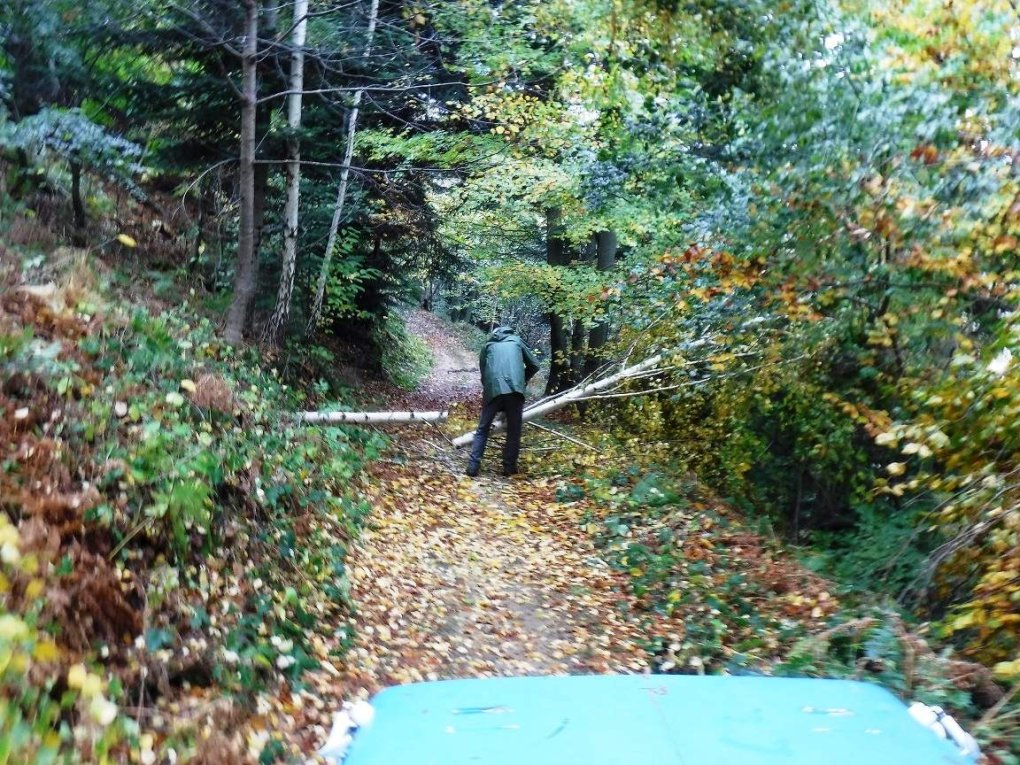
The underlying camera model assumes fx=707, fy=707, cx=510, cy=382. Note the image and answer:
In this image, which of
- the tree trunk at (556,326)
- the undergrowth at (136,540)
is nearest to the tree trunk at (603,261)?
the tree trunk at (556,326)

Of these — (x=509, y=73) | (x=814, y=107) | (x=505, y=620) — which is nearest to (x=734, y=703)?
(x=505, y=620)

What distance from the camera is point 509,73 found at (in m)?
11.9

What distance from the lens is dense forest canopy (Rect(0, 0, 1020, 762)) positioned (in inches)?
214

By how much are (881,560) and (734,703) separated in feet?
17.0

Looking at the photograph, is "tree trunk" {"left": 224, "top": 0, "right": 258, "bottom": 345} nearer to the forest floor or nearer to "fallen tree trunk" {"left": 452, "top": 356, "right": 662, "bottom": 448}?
the forest floor

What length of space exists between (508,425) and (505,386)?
719mm

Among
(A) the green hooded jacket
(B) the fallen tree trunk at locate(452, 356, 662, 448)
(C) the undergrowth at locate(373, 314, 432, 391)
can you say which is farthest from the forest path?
(C) the undergrowth at locate(373, 314, 432, 391)

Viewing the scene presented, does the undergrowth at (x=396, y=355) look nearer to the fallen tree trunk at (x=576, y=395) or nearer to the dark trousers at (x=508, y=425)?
the fallen tree trunk at (x=576, y=395)

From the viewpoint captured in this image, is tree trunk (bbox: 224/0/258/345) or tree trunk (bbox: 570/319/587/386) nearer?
tree trunk (bbox: 224/0/258/345)

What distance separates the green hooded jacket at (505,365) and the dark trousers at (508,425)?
12cm

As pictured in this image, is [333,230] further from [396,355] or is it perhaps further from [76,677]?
[76,677]

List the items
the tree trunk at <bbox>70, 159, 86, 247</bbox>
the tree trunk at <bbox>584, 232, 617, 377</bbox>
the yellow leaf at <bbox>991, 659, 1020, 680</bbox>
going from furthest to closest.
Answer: the tree trunk at <bbox>584, 232, 617, 377</bbox> → the tree trunk at <bbox>70, 159, 86, 247</bbox> → the yellow leaf at <bbox>991, 659, 1020, 680</bbox>

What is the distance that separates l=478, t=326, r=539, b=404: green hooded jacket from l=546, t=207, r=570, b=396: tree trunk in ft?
14.9

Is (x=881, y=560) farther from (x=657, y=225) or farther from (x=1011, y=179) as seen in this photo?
(x=657, y=225)
